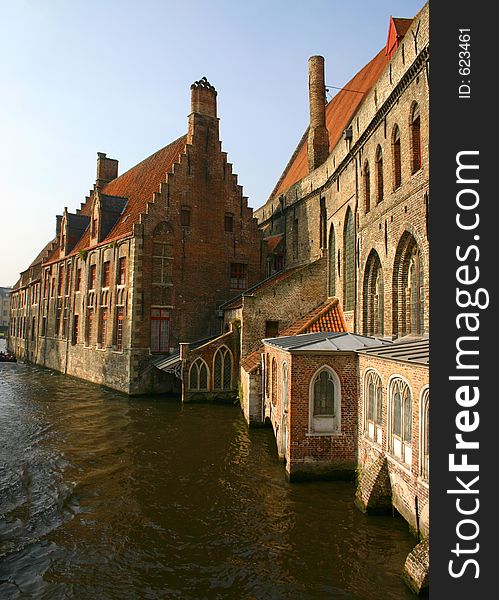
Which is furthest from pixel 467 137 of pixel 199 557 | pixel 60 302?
pixel 60 302

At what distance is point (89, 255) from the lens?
29.0 m

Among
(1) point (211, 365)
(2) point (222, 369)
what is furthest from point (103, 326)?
(2) point (222, 369)

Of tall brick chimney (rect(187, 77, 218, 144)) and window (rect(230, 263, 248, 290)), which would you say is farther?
window (rect(230, 263, 248, 290))

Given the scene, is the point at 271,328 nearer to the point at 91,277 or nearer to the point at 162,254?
the point at 162,254

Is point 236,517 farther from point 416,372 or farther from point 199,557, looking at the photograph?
point 416,372

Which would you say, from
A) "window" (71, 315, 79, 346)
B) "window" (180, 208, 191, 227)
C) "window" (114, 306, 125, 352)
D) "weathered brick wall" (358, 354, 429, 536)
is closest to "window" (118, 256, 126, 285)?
"window" (114, 306, 125, 352)

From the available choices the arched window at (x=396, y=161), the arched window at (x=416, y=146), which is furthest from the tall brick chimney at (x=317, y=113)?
the arched window at (x=416, y=146)

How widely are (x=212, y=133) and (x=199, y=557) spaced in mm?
22693

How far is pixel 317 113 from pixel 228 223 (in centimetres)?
742

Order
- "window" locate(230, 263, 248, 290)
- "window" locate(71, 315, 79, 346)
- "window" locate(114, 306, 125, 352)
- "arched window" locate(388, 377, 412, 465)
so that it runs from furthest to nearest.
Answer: "window" locate(71, 315, 79, 346) < "window" locate(230, 263, 248, 290) < "window" locate(114, 306, 125, 352) < "arched window" locate(388, 377, 412, 465)

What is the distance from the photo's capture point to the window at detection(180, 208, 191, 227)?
24719mm

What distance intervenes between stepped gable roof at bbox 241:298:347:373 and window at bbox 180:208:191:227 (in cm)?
878

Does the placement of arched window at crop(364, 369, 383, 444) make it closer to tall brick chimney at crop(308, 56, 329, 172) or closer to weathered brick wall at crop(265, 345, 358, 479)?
weathered brick wall at crop(265, 345, 358, 479)

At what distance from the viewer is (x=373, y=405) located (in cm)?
963
